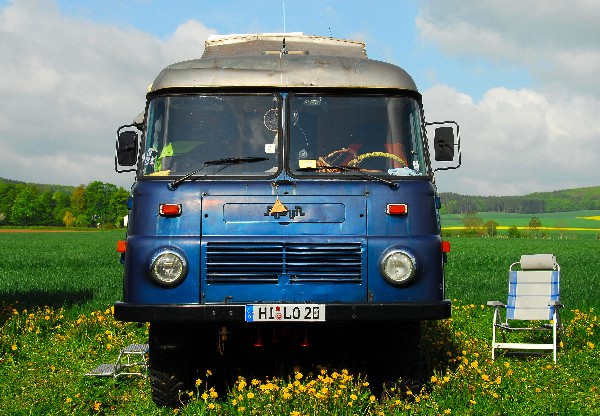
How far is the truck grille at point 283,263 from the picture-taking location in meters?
6.44

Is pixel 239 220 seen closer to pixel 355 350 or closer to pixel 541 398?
pixel 355 350

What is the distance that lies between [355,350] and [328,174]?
179 centimetres

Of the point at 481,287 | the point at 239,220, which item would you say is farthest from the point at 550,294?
the point at 481,287

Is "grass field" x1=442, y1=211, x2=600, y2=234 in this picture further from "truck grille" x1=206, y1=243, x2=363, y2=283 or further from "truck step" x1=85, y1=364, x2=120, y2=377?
"truck grille" x1=206, y1=243, x2=363, y2=283

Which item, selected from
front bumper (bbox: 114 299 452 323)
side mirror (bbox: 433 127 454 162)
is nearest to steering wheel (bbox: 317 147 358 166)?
side mirror (bbox: 433 127 454 162)

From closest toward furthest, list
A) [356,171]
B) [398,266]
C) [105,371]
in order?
[398,266], [356,171], [105,371]

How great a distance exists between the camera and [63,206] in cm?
16512

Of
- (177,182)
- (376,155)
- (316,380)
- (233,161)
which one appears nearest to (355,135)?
(376,155)

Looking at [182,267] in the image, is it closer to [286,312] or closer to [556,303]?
[286,312]

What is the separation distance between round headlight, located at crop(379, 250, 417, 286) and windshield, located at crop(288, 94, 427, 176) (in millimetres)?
695

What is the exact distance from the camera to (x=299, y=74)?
22.7 ft

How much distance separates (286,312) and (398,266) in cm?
91

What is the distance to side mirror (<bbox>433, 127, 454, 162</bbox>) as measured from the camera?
23.6 ft

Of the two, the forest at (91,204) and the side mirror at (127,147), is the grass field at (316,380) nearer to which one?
the side mirror at (127,147)
